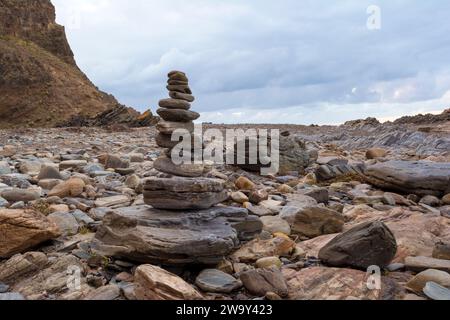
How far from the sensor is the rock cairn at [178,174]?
7.05 metres

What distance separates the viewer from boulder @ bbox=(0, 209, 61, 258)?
6.55m

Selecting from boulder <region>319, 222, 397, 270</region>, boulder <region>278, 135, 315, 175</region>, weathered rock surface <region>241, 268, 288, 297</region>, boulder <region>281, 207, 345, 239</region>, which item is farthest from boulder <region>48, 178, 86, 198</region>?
boulder <region>278, 135, 315, 175</region>

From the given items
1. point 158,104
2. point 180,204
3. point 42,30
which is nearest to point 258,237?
point 180,204

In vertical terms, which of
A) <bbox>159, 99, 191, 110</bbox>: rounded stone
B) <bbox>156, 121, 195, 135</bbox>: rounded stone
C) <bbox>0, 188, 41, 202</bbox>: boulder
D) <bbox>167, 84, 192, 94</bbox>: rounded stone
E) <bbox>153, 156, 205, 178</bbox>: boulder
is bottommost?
<bbox>0, 188, 41, 202</bbox>: boulder

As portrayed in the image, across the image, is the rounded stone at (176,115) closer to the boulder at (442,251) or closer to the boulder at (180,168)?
the boulder at (180,168)

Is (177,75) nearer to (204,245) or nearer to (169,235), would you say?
(169,235)

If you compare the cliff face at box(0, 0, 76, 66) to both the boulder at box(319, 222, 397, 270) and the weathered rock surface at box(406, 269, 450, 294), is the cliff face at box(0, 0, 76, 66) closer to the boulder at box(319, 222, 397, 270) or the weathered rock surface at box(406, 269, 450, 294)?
the boulder at box(319, 222, 397, 270)

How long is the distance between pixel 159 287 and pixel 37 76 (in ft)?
139

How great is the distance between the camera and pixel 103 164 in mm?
14117

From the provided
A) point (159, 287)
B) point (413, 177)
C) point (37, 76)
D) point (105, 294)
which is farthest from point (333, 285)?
point (37, 76)

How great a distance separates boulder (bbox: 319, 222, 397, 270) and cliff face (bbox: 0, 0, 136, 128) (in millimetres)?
37303

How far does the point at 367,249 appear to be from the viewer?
6133 millimetres

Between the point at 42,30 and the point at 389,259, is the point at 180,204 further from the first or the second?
the point at 42,30
